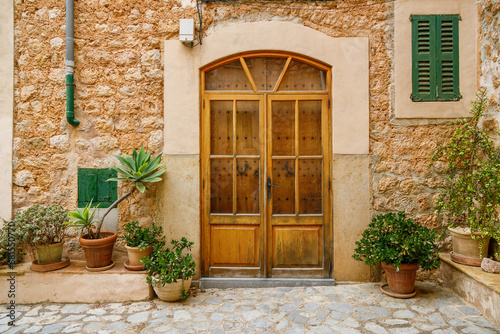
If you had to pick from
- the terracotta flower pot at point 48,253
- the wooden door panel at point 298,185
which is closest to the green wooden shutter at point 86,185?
the terracotta flower pot at point 48,253

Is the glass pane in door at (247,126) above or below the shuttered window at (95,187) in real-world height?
above

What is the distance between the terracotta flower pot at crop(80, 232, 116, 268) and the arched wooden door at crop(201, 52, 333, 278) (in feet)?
3.32

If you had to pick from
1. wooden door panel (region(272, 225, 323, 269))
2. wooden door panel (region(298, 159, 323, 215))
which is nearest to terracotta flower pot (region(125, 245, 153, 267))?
wooden door panel (region(272, 225, 323, 269))

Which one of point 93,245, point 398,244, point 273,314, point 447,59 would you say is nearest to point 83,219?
point 93,245

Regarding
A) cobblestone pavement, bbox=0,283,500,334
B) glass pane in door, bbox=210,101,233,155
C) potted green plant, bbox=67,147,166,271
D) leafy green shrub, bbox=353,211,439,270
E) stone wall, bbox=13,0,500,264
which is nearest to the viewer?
cobblestone pavement, bbox=0,283,500,334

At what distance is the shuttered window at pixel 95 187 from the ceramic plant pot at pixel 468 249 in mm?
3752

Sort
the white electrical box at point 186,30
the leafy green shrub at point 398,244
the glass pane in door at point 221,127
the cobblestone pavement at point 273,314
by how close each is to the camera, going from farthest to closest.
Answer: the glass pane in door at point 221,127
the white electrical box at point 186,30
the leafy green shrub at point 398,244
the cobblestone pavement at point 273,314

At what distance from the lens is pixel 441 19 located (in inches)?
144

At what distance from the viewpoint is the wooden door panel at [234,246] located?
147 inches

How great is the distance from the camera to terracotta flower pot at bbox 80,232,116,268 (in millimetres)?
3333

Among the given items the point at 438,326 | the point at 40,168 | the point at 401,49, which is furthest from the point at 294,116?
the point at 40,168

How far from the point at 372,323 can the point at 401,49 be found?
2889 mm

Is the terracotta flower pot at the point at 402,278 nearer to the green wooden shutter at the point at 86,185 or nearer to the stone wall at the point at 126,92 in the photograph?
the stone wall at the point at 126,92

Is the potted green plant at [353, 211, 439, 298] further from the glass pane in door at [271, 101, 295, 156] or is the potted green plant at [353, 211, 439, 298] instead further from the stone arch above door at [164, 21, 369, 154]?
the glass pane in door at [271, 101, 295, 156]
